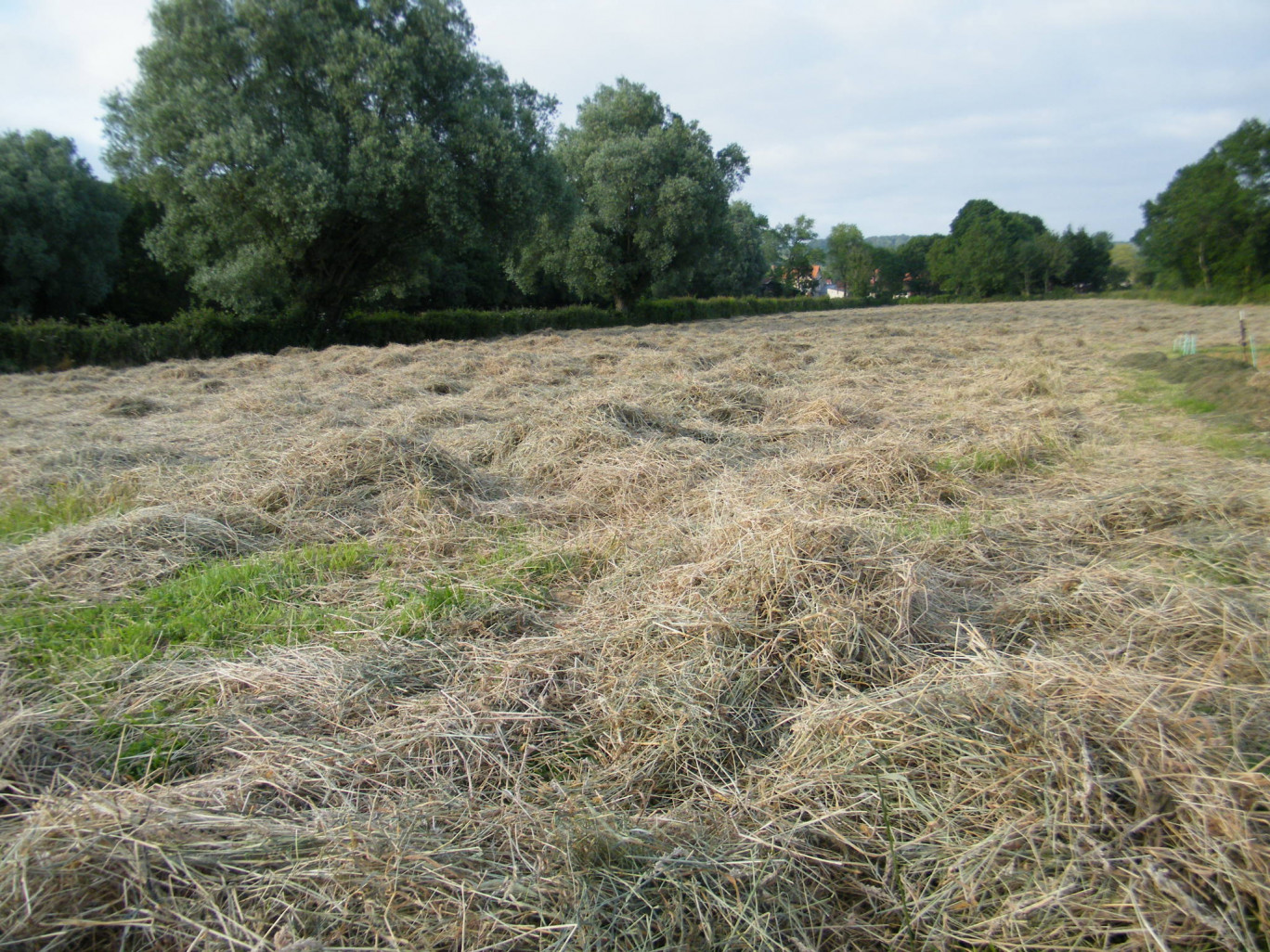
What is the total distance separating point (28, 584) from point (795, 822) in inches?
144

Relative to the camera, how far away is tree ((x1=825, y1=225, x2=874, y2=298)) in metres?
88.4

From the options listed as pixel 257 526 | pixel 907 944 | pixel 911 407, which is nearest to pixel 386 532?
pixel 257 526

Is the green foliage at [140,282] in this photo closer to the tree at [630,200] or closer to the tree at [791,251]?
the tree at [630,200]

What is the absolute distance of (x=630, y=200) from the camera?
3038 centimetres

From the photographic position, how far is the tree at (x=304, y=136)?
621 inches

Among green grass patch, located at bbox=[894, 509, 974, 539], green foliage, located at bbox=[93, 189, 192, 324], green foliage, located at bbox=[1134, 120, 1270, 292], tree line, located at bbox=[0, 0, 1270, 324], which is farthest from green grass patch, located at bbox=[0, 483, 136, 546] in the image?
green foliage, located at bbox=[1134, 120, 1270, 292]

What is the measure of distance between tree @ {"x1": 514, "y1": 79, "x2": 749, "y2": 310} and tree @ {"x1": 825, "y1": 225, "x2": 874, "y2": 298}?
2366 inches

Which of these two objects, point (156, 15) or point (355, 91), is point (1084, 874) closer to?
point (355, 91)

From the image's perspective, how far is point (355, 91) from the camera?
54.7 feet

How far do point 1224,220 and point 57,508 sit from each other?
54569mm

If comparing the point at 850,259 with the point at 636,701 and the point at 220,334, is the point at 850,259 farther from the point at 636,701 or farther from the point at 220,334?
the point at 636,701

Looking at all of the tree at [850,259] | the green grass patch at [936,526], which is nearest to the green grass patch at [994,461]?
the green grass patch at [936,526]

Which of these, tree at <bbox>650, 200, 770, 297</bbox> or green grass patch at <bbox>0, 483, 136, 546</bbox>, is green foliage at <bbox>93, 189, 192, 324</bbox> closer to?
tree at <bbox>650, 200, 770, 297</bbox>

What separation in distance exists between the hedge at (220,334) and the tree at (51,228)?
19.8ft
